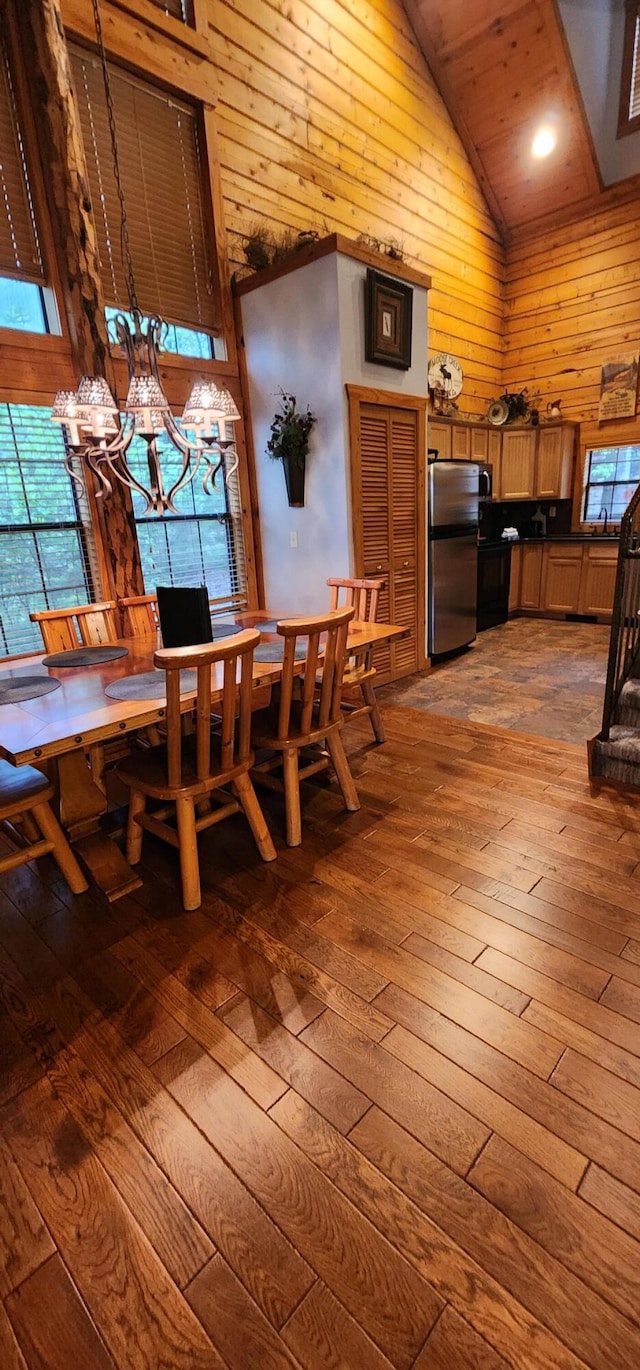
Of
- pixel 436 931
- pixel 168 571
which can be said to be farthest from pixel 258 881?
pixel 168 571

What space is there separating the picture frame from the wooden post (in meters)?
1.56

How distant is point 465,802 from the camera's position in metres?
2.61

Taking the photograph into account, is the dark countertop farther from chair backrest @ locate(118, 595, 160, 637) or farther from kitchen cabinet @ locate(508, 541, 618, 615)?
chair backrest @ locate(118, 595, 160, 637)

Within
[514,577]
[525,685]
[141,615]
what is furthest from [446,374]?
[141,615]

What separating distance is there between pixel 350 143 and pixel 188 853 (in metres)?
5.36

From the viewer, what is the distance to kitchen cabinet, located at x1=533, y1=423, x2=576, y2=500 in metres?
6.30

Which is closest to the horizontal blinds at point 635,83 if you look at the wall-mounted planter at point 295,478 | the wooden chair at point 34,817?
the wall-mounted planter at point 295,478

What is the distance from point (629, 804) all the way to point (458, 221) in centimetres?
614

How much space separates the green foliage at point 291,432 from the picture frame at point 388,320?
0.54m

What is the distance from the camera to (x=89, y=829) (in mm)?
2256

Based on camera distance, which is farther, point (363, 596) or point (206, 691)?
point (363, 596)

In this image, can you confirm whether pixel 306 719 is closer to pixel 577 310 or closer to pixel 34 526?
pixel 34 526

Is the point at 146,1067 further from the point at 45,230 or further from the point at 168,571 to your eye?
the point at 45,230

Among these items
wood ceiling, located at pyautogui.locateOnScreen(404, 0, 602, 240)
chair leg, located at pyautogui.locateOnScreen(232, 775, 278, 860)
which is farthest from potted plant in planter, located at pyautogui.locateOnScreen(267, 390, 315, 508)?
wood ceiling, located at pyautogui.locateOnScreen(404, 0, 602, 240)
